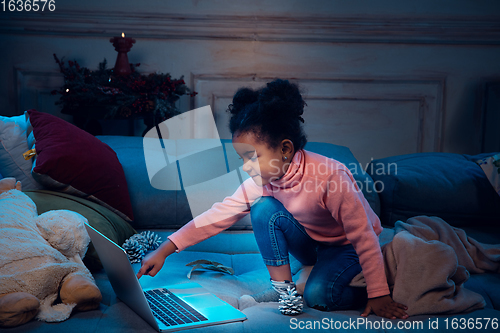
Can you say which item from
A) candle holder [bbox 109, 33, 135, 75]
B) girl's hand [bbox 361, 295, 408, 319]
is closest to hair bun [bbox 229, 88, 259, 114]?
girl's hand [bbox 361, 295, 408, 319]

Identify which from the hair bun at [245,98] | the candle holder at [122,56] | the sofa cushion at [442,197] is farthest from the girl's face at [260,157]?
the candle holder at [122,56]

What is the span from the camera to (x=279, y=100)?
3.44ft

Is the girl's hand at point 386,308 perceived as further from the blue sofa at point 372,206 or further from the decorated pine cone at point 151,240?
the decorated pine cone at point 151,240

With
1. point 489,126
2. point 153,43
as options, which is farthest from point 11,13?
point 489,126

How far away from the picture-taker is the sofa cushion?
152cm

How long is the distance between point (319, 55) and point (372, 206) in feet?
4.30

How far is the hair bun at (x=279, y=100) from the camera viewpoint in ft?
3.44

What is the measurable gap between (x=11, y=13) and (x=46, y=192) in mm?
1653

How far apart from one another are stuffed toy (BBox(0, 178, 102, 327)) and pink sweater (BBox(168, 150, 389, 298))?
0.28 meters

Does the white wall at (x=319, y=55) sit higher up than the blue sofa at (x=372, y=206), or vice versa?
the white wall at (x=319, y=55)

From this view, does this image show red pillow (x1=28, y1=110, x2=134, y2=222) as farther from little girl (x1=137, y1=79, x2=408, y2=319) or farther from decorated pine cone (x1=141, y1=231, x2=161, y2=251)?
little girl (x1=137, y1=79, x2=408, y2=319)

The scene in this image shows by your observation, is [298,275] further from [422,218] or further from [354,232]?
[422,218]

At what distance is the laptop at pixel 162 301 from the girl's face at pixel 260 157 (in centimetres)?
35

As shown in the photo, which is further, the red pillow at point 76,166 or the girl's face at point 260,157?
the red pillow at point 76,166
